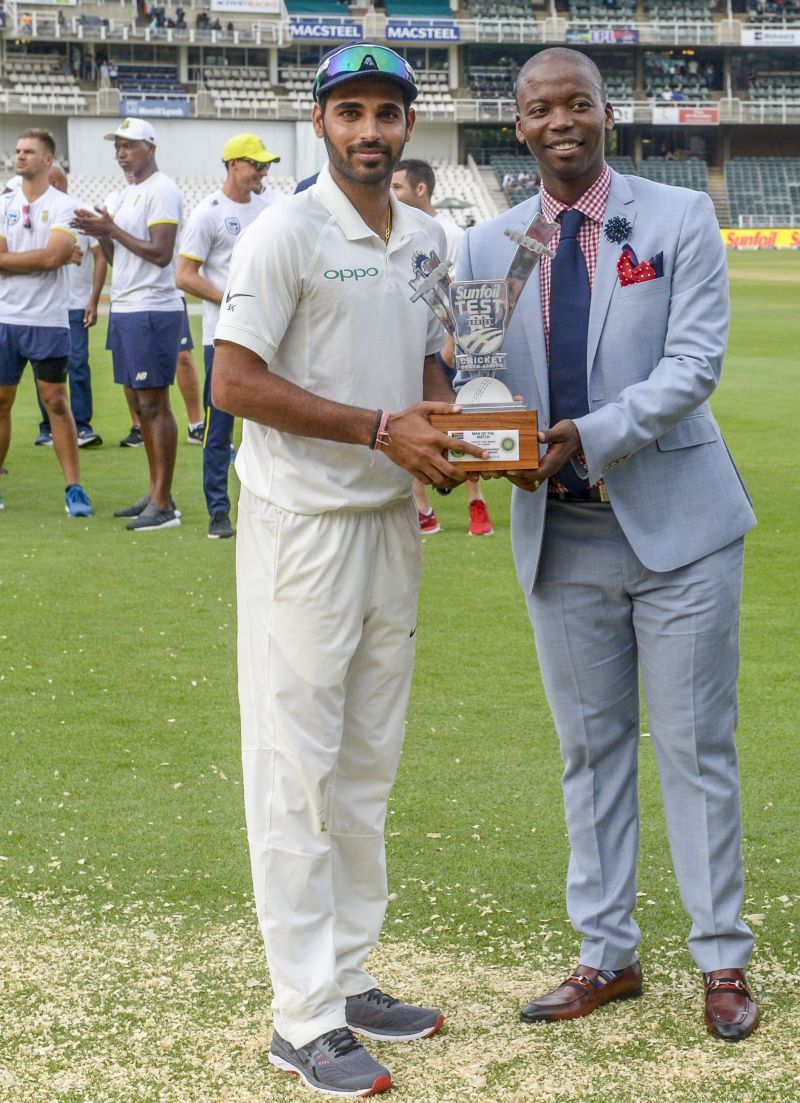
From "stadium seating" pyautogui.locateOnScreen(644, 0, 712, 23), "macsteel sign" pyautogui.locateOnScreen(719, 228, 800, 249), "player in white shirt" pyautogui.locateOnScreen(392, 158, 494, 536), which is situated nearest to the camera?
"player in white shirt" pyautogui.locateOnScreen(392, 158, 494, 536)

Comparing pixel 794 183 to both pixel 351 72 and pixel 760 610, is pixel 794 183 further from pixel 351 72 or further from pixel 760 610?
pixel 351 72

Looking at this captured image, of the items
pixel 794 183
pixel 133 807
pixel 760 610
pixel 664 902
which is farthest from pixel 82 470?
pixel 794 183

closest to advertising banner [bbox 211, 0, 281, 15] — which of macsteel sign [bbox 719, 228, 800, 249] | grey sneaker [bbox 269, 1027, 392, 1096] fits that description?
macsteel sign [bbox 719, 228, 800, 249]

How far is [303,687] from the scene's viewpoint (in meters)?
3.15

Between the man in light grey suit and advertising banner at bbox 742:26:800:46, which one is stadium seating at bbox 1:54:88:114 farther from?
the man in light grey suit

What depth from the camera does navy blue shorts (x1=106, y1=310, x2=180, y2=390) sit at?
29.8ft

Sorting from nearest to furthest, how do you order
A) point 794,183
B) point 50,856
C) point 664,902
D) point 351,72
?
point 351,72
point 664,902
point 50,856
point 794,183

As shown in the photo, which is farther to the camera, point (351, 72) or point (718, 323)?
point (718, 323)

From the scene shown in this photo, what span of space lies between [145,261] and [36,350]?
3.01ft

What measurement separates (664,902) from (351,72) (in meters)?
2.38

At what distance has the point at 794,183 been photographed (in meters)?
65.6

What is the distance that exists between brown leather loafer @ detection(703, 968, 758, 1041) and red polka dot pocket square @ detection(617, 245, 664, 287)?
5.30 feet

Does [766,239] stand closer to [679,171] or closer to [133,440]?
[679,171]

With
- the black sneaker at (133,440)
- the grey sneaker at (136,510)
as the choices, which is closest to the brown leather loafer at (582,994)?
the grey sneaker at (136,510)
